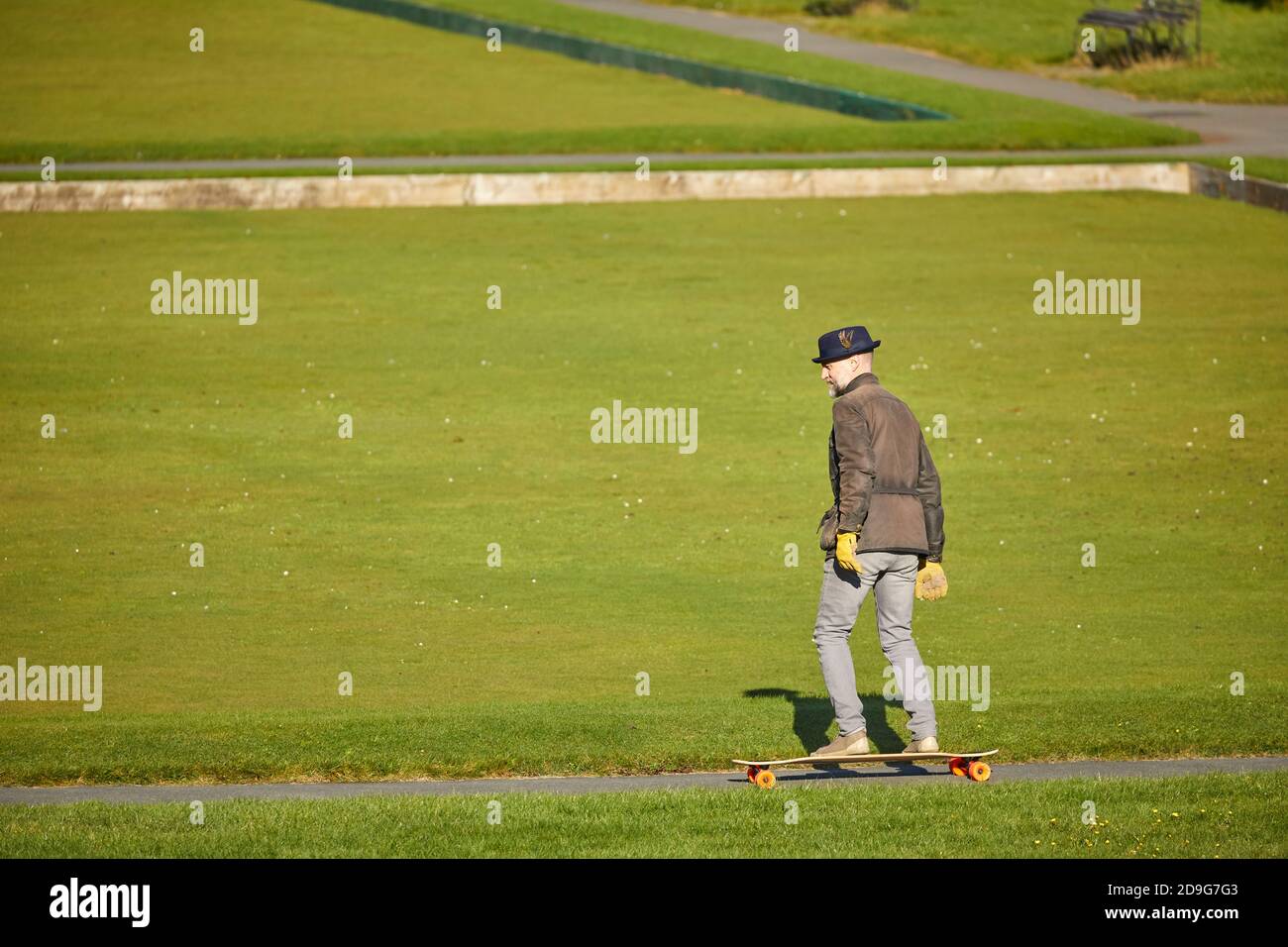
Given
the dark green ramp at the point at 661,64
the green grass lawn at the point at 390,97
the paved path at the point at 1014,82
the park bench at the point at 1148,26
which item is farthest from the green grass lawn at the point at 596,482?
the park bench at the point at 1148,26

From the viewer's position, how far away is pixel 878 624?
9.97 m

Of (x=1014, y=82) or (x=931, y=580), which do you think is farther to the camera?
(x=1014, y=82)

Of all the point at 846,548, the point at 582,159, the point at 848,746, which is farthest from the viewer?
the point at 582,159

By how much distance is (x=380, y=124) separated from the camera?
Result: 109 ft

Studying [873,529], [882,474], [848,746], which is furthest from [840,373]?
[848,746]

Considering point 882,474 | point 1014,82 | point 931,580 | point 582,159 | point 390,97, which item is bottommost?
point 931,580

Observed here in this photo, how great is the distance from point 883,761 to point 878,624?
753mm

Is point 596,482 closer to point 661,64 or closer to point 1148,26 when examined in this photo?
point 661,64

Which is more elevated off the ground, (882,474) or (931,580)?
(882,474)

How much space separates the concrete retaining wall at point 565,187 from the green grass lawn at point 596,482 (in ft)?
1.29

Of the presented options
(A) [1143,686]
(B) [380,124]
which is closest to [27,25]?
(B) [380,124]

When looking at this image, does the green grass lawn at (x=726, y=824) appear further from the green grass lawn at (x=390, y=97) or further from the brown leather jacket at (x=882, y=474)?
the green grass lawn at (x=390, y=97)

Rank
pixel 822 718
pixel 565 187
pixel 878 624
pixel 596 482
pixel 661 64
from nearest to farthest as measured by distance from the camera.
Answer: pixel 878 624 → pixel 822 718 → pixel 596 482 → pixel 565 187 → pixel 661 64
